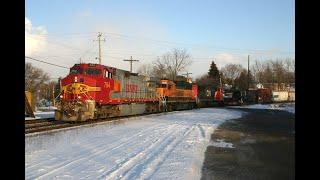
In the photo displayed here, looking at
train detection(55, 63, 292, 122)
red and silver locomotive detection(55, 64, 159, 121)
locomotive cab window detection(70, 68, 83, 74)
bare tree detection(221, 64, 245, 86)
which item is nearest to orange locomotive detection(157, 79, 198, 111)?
train detection(55, 63, 292, 122)

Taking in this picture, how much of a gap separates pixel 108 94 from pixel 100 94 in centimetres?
109

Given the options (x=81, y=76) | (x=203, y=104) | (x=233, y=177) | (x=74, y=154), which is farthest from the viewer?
(x=203, y=104)

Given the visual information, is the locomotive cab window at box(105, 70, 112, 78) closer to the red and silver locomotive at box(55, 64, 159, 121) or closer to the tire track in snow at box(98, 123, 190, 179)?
the red and silver locomotive at box(55, 64, 159, 121)

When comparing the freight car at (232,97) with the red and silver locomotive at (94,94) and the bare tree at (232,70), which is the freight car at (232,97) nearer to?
the red and silver locomotive at (94,94)

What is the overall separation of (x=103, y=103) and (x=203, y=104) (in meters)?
34.9

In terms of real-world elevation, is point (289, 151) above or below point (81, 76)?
below

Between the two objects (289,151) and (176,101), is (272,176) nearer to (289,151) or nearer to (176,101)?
(289,151)

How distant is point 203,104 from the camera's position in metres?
56.8

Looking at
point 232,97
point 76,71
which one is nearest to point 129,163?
point 76,71

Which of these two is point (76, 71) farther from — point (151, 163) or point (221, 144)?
point (151, 163)

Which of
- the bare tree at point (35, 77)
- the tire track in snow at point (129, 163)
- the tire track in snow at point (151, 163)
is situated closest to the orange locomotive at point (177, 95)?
the tire track in snow at point (129, 163)

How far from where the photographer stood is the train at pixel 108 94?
70.2 feet

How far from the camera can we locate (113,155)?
10930mm
